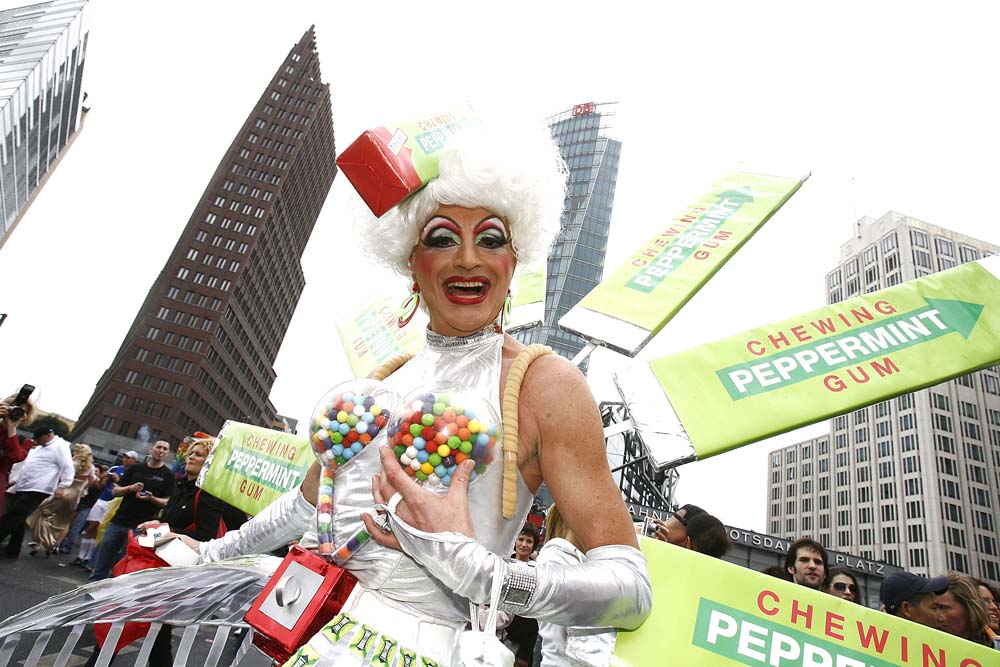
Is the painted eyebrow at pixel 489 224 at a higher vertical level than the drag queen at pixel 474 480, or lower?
higher

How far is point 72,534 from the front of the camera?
8.18m

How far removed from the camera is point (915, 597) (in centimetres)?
325

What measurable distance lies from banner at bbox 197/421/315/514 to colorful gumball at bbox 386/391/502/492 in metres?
4.16

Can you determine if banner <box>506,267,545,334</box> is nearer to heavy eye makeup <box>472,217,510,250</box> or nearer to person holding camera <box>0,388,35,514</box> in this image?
heavy eye makeup <box>472,217,510,250</box>

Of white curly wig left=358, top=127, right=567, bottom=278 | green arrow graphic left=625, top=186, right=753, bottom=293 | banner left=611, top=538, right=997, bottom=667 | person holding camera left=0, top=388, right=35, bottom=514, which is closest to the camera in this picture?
white curly wig left=358, top=127, right=567, bottom=278

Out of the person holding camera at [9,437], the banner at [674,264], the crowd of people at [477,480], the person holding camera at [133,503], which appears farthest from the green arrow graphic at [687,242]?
the person holding camera at [9,437]

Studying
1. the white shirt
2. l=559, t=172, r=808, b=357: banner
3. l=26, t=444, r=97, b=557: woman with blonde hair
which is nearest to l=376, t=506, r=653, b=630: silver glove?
l=559, t=172, r=808, b=357: banner

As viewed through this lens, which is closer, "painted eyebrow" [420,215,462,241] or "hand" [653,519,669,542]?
"painted eyebrow" [420,215,462,241]

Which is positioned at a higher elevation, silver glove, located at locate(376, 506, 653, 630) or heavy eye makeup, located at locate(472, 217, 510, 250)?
heavy eye makeup, located at locate(472, 217, 510, 250)

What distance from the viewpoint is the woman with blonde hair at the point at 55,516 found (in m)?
7.00

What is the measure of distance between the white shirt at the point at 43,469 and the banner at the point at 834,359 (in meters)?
6.27

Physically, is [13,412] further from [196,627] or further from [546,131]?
[546,131]

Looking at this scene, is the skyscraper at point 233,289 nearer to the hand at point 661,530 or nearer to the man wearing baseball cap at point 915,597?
the hand at point 661,530

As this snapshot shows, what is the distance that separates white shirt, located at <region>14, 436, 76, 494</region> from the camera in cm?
580
